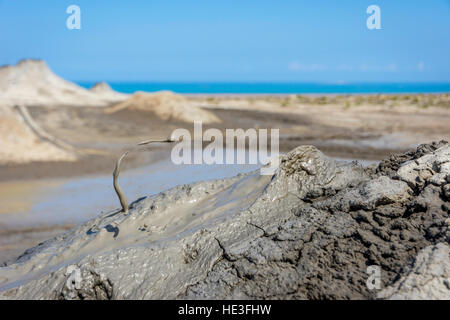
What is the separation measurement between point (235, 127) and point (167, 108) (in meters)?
3.29

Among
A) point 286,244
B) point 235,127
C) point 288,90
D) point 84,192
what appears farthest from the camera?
point 288,90

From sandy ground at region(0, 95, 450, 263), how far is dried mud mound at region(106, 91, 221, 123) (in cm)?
29

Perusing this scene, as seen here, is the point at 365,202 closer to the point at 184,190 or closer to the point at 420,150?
the point at 420,150

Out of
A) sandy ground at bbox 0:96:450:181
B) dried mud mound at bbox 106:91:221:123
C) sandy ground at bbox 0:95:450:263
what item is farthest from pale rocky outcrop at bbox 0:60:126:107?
sandy ground at bbox 0:96:450:181

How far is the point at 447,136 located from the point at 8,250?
Result: 38.3ft

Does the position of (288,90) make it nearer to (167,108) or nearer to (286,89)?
(286,89)

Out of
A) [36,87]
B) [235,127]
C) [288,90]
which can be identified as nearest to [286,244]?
[235,127]

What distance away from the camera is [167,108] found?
18.9m

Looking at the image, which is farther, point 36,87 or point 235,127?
point 36,87

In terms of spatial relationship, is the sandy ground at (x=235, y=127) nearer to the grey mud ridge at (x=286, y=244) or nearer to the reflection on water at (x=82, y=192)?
the reflection on water at (x=82, y=192)

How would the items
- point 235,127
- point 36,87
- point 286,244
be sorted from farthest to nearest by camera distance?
1. point 36,87
2. point 235,127
3. point 286,244

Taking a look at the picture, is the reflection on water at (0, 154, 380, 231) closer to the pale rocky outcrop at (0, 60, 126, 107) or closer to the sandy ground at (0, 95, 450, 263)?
the sandy ground at (0, 95, 450, 263)

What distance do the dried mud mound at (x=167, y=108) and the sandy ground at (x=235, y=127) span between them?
0.29 metres
